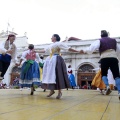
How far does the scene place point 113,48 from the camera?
386 cm

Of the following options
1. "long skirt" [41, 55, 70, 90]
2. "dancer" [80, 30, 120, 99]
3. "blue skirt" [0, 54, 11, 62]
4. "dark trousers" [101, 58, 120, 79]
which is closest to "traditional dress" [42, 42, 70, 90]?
"long skirt" [41, 55, 70, 90]

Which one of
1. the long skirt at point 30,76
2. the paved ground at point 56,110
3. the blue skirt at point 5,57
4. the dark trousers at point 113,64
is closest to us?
the paved ground at point 56,110

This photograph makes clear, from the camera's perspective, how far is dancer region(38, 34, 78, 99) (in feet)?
12.7

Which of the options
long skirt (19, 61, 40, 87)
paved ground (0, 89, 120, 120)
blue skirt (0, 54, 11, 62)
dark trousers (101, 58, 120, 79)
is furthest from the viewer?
long skirt (19, 61, 40, 87)

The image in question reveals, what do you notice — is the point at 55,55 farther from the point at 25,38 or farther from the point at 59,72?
the point at 25,38

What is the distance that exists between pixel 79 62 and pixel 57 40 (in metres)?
16.0

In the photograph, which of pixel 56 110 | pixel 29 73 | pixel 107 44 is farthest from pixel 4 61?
pixel 56 110

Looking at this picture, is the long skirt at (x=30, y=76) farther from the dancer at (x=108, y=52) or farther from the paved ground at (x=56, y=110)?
the paved ground at (x=56, y=110)

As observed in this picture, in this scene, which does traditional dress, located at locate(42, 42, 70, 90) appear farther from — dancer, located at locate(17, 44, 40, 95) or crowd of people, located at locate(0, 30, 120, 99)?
dancer, located at locate(17, 44, 40, 95)

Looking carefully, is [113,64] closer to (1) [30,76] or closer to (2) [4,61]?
(1) [30,76]

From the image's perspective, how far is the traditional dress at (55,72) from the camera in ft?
12.7

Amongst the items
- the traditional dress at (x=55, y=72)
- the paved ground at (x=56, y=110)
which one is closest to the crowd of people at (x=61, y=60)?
the traditional dress at (x=55, y=72)

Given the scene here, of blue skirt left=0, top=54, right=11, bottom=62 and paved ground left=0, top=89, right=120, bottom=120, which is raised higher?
blue skirt left=0, top=54, right=11, bottom=62

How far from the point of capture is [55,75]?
3910 millimetres
